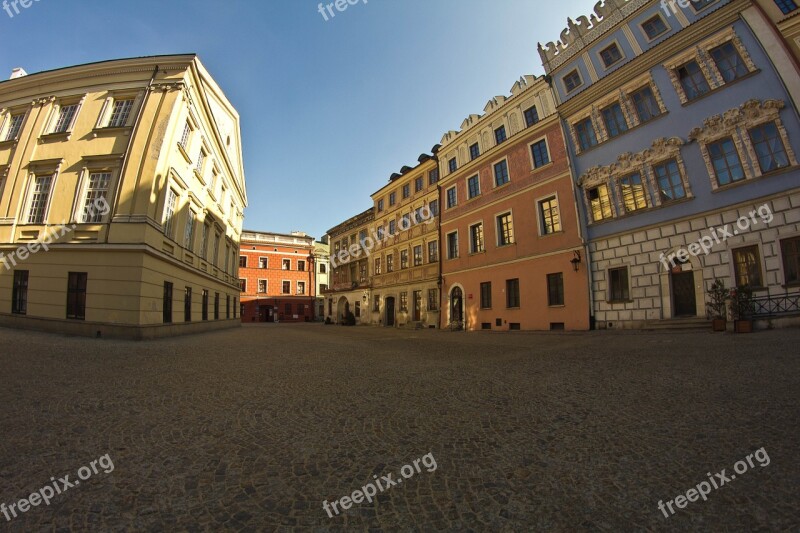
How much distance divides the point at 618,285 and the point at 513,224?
21.2ft

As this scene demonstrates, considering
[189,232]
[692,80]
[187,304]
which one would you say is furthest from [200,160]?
[692,80]

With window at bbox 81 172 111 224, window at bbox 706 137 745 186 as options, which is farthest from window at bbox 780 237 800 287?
window at bbox 81 172 111 224

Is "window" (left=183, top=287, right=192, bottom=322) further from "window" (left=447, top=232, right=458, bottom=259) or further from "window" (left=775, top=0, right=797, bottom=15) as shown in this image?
"window" (left=775, top=0, right=797, bottom=15)

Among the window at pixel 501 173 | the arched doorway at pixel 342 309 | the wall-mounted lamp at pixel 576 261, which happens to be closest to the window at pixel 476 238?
the window at pixel 501 173

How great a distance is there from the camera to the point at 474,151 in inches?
926

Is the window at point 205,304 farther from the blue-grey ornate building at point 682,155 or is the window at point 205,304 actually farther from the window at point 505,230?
the blue-grey ornate building at point 682,155

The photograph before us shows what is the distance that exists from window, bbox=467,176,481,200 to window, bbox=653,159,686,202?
10032mm

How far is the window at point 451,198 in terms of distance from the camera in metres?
24.7

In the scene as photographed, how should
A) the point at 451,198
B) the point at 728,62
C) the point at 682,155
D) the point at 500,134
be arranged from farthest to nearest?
1. the point at 451,198
2. the point at 500,134
3. the point at 682,155
4. the point at 728,62

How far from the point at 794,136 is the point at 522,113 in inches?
467

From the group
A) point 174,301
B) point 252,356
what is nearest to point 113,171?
point 174,301

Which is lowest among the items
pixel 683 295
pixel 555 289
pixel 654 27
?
pixel 683 295

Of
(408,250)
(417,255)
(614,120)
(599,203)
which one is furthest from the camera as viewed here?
(408,250)

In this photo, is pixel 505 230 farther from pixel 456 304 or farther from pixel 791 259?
pixel 791 259
